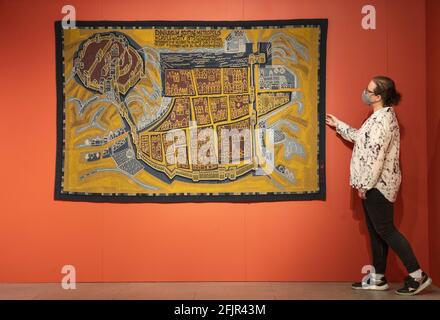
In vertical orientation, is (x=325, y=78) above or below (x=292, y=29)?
below

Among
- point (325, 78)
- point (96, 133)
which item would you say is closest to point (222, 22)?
point (325, 78)

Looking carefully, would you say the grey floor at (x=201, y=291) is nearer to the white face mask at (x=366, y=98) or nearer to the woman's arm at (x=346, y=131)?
the woman's arm at (x=346, y=131)

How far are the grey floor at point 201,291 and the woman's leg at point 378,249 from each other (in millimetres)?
175

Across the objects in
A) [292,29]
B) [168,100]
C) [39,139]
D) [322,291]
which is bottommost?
[322,291]

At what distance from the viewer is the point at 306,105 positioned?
4367 mm

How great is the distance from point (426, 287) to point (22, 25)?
3.47 m

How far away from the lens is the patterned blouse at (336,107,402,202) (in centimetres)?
397

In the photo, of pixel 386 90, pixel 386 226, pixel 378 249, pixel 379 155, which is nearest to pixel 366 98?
pixel 386 90

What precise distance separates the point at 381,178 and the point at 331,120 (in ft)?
1.97

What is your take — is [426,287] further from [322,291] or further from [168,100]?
[168,100]

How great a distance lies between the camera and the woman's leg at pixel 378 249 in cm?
414

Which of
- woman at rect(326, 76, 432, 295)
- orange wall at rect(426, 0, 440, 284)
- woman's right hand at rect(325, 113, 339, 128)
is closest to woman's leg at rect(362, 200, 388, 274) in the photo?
woman at rect(326, 76, 432, 295)

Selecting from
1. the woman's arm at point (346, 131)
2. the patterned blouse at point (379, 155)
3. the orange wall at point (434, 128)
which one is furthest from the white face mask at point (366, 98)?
the orange wall at point (434, 128)

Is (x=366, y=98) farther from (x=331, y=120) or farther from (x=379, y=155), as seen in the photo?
(x=379, y=155)
